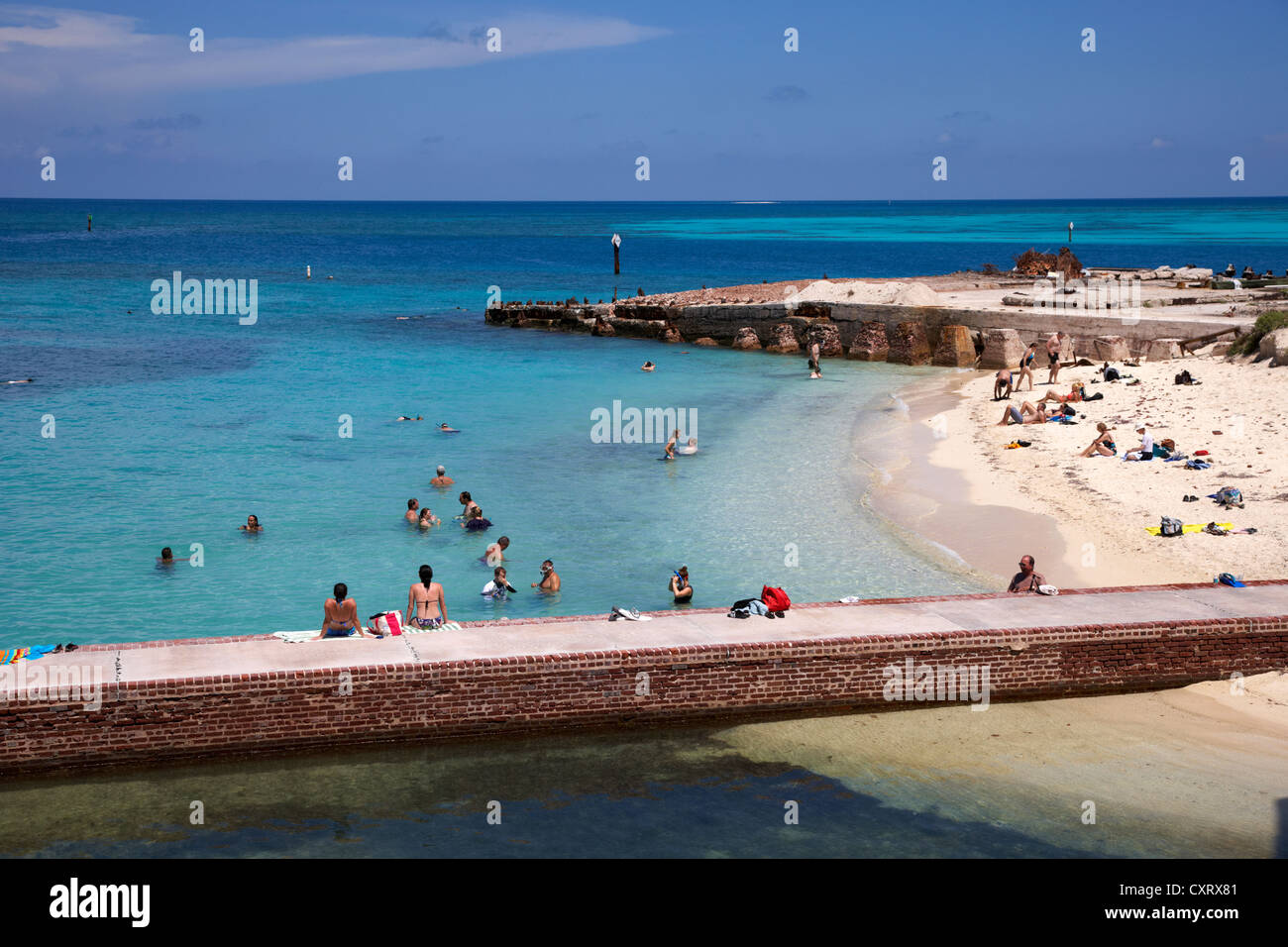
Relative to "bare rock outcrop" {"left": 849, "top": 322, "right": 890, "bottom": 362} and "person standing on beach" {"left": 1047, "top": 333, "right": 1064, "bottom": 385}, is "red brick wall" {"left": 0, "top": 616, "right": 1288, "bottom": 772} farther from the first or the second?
"bare rock outcrop" {"left": 849, "top": 322, "right": 890, "bottom": 362}

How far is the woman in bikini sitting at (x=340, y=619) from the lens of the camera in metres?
13.2

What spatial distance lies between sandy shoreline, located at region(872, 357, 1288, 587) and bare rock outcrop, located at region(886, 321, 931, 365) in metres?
10.9

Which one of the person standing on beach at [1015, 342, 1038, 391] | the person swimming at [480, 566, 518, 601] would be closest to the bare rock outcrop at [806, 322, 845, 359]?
the person standing on beach at [1015, 342, 1038, 391]

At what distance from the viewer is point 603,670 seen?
12.3 m

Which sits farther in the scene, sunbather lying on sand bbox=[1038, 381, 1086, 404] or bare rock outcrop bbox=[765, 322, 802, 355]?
bare rock outcrop bbox=[765, 322, 802, 355]

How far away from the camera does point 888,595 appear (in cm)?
1739

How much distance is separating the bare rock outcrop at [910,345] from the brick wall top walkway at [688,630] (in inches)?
1094

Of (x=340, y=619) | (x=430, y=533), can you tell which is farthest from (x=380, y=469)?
(x=340, y=619)

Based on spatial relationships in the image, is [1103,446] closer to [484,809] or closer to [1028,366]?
[1028,366]

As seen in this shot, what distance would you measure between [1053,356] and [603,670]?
2480 centimetres

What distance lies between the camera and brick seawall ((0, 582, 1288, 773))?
451 inches
